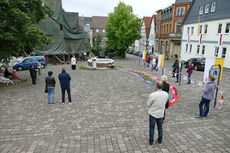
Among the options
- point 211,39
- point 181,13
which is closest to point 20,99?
point 211,39

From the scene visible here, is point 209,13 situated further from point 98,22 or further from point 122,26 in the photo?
point 98,22

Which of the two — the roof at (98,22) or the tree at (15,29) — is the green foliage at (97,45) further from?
the roof at (98,22)

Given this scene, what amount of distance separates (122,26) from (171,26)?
1350 cm

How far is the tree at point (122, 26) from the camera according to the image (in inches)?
1357

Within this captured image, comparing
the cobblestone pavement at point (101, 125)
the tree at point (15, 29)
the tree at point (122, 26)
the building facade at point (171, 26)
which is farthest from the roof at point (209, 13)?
the tree at point (15, 29)

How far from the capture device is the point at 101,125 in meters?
6.44

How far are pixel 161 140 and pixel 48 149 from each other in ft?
10.9

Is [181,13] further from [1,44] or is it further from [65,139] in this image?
[65,139]

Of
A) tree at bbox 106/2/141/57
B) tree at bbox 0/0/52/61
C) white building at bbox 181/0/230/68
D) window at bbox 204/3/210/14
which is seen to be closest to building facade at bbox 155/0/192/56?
white building at bbox 181/0/230/68

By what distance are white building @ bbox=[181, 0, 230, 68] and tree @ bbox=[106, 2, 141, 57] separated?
9.85 meters

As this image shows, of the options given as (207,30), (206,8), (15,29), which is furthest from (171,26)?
(15,29)

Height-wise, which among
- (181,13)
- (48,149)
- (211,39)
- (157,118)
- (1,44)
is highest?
(181,13)

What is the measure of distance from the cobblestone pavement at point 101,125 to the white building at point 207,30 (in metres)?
17.0

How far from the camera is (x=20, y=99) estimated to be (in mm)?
9430
